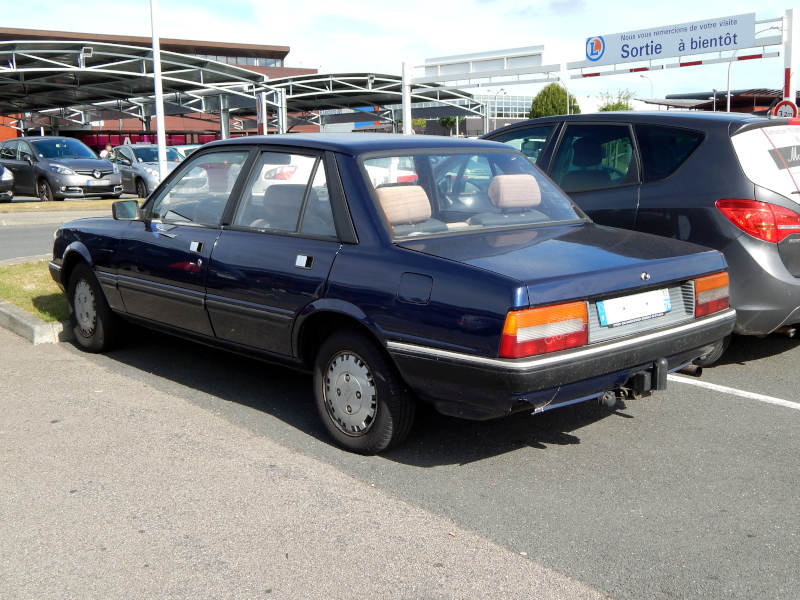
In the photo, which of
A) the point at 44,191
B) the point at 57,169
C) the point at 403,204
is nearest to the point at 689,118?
the point at 403,204

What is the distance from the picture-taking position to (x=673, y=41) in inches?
867

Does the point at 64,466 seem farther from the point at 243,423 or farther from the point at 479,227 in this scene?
the point at 479,227

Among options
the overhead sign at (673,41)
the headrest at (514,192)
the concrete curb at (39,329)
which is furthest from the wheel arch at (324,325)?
the overhead sign at (673,41)

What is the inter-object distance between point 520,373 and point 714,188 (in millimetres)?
2702

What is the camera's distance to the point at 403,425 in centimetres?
425

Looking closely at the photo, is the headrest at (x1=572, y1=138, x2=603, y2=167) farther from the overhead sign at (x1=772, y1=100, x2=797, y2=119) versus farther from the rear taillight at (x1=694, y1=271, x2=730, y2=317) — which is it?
the overhead sign at (x1=772, y1=100, x2=797, y2=119)

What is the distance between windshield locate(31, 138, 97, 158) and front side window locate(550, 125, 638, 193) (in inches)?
746

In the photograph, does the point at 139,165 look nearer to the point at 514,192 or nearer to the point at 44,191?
the point at 44,191

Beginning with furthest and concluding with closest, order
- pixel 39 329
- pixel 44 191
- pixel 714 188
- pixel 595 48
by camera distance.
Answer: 1. pixel 595 48
2. pixel 44 191
3. pixel 39 329
4. pixel 714 188

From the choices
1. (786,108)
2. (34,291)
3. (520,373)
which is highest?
(786,108)

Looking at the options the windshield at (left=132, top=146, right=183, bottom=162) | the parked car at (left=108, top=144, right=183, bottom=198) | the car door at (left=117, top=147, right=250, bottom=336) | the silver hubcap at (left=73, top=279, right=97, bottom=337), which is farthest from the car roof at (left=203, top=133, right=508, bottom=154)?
the windshield at (left=132, top=146, right=183, bottom=162)

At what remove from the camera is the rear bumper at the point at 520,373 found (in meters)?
3.74

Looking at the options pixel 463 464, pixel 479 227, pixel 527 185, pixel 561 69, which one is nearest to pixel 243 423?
pixel 463 464

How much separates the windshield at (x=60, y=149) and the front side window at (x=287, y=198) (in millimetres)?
19403
